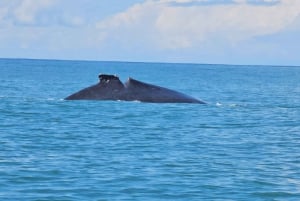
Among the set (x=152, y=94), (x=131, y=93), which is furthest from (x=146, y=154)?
(x=152, y=94)

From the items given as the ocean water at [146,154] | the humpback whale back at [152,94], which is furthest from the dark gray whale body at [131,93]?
the ocean water at [146,154]

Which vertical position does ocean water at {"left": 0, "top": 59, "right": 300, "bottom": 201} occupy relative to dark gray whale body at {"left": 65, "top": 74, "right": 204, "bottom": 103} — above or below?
below

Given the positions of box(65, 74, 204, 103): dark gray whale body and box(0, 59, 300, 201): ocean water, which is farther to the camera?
box(65, 74, 204, 103): dark gray whale body

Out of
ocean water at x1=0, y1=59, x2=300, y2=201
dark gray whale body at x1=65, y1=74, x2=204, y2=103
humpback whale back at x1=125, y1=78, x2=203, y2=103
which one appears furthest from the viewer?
humpback whale back at x1=125, y1=78, x2=203, y2=103

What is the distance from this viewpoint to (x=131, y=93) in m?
38.7

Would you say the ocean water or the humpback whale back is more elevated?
the humpback whale back

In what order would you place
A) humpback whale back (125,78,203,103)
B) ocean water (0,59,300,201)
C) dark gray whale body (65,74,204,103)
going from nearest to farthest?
ocean water (0,59,300,201) → dark gray whale body (65,74,204,103) → humpback whale back (125,78,203,103)

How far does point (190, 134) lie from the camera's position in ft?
91.4

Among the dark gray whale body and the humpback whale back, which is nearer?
the dark gray whale body

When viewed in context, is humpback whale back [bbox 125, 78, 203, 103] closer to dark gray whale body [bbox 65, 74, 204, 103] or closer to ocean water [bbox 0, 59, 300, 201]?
dark gray whale body [bbox 65, 74, 204, 103]

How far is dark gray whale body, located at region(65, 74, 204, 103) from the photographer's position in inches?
1485

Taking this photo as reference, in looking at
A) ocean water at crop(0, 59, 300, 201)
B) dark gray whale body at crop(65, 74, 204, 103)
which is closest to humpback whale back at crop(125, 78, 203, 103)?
dark gray whale body at crop(65, 74, 204, 103)

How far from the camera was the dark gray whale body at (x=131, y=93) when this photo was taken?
124ft

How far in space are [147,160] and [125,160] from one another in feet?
1.82
